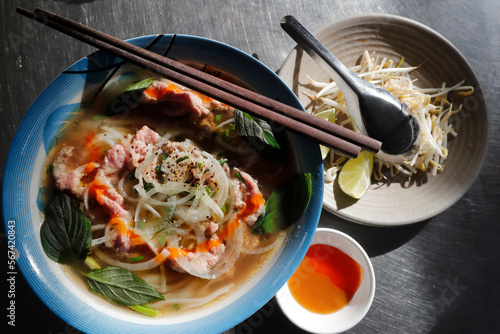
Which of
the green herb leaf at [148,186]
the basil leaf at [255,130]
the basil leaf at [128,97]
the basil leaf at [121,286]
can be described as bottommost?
the basil leaf at [121,286]

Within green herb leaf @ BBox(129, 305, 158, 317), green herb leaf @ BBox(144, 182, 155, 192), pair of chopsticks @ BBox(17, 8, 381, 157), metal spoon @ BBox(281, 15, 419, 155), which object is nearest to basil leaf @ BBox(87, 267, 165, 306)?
green herb leaf @ BBox(129, 305, 158, 317)

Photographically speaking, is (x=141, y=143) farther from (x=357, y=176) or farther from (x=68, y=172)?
(x=357, y=176)

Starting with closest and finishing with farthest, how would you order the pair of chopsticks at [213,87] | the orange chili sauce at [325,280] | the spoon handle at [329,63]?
the pair of chopsticks at [213,87], the spoon handle at [329,63], the orange chili sauce at [325,280]

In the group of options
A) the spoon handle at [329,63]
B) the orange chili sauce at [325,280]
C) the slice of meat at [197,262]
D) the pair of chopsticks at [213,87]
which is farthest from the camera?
the orange chili sauce at [325,280]

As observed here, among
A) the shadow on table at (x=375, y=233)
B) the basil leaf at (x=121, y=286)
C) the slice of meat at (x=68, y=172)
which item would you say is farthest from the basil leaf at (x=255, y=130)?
the basil leaf at (x=121, y=286)

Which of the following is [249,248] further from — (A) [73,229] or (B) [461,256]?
(B) [461,256]

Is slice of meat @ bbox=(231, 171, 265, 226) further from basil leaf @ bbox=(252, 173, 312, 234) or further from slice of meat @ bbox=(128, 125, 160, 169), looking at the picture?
slice of meat @ bbox=(128, 125, 160, 169)

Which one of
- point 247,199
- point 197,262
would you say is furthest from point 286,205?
point 197,262

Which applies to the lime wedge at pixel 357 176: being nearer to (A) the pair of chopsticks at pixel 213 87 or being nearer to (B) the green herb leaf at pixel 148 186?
(A) the pair of chopsticks at pixel 213 87
